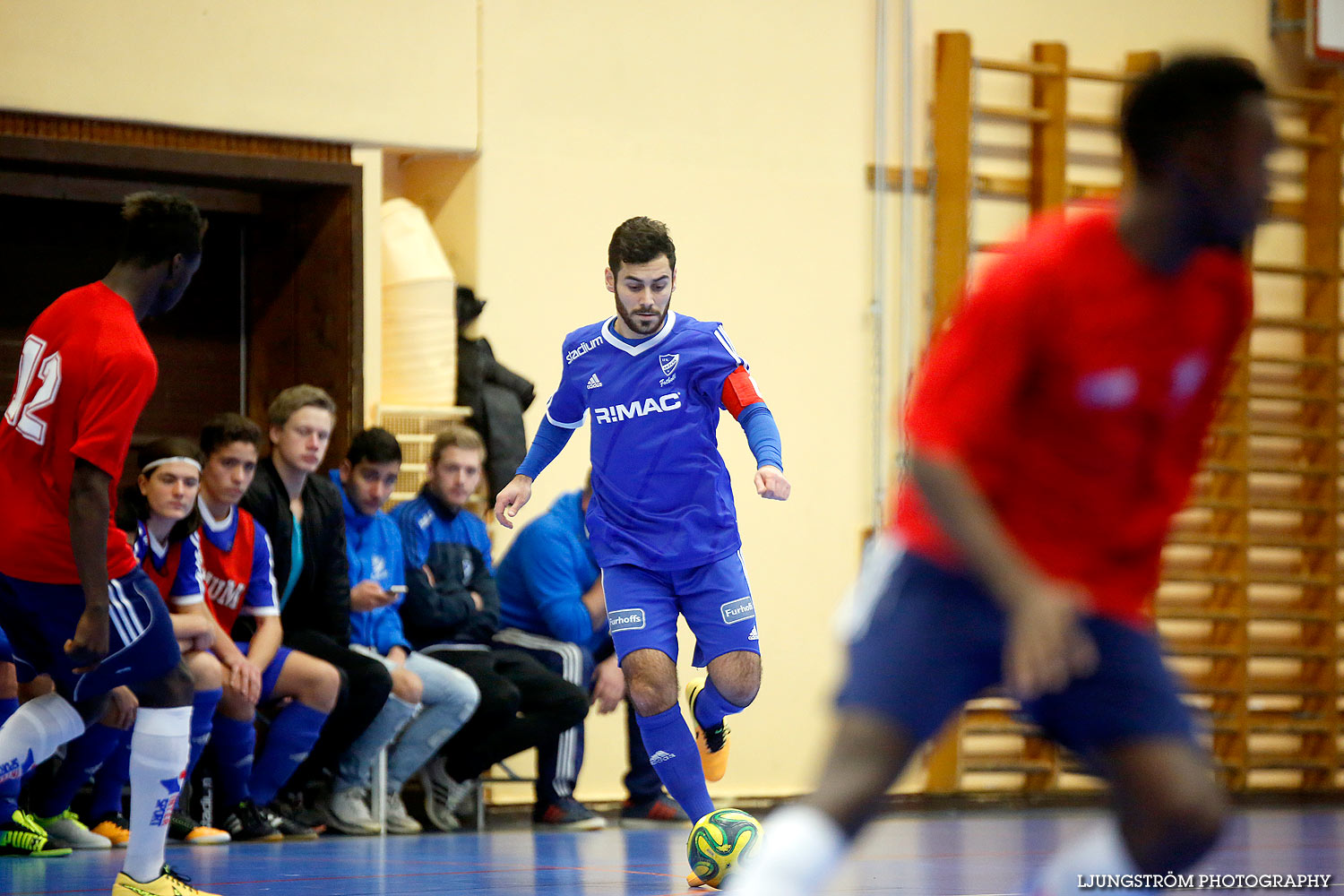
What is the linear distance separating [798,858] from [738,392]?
10.2 ft

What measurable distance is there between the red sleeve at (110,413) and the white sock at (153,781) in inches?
28.8

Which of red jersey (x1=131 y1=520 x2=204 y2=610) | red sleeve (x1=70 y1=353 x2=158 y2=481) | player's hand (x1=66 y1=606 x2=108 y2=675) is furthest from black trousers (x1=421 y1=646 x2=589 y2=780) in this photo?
red sleeve (x1=70 y1=353 x2=158 y2=481)

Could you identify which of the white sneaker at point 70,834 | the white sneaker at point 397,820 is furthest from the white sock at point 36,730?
the white sneaker at point 397,820

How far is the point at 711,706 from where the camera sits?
17.5 ft

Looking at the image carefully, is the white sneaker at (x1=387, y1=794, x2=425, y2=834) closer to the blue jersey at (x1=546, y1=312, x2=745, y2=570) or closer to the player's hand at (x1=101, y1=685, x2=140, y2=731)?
the player's hand at (x1=101, y1=685, x2=140, y2=731)

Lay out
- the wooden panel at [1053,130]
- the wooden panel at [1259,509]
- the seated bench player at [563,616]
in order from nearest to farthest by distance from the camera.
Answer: the seated bench player at [563,616] → the wooden panel at [1259,509] → the wooden panel at [1053,130]

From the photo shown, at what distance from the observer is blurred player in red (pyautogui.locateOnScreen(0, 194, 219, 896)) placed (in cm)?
402

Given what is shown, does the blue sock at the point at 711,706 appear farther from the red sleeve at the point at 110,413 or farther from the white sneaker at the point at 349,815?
the white sneaker at the point at 349,815

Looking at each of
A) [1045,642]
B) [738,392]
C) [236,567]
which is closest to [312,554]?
[236,567]

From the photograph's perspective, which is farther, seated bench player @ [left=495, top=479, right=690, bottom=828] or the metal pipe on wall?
the metal pipe on wall

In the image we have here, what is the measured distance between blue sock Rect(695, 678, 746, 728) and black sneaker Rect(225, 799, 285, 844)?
2.20 metres

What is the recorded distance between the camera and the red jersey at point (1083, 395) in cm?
233

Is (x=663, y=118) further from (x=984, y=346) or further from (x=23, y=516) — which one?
(x=984, y=346)

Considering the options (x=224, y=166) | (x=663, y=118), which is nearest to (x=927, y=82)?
(x=663, y=118)
